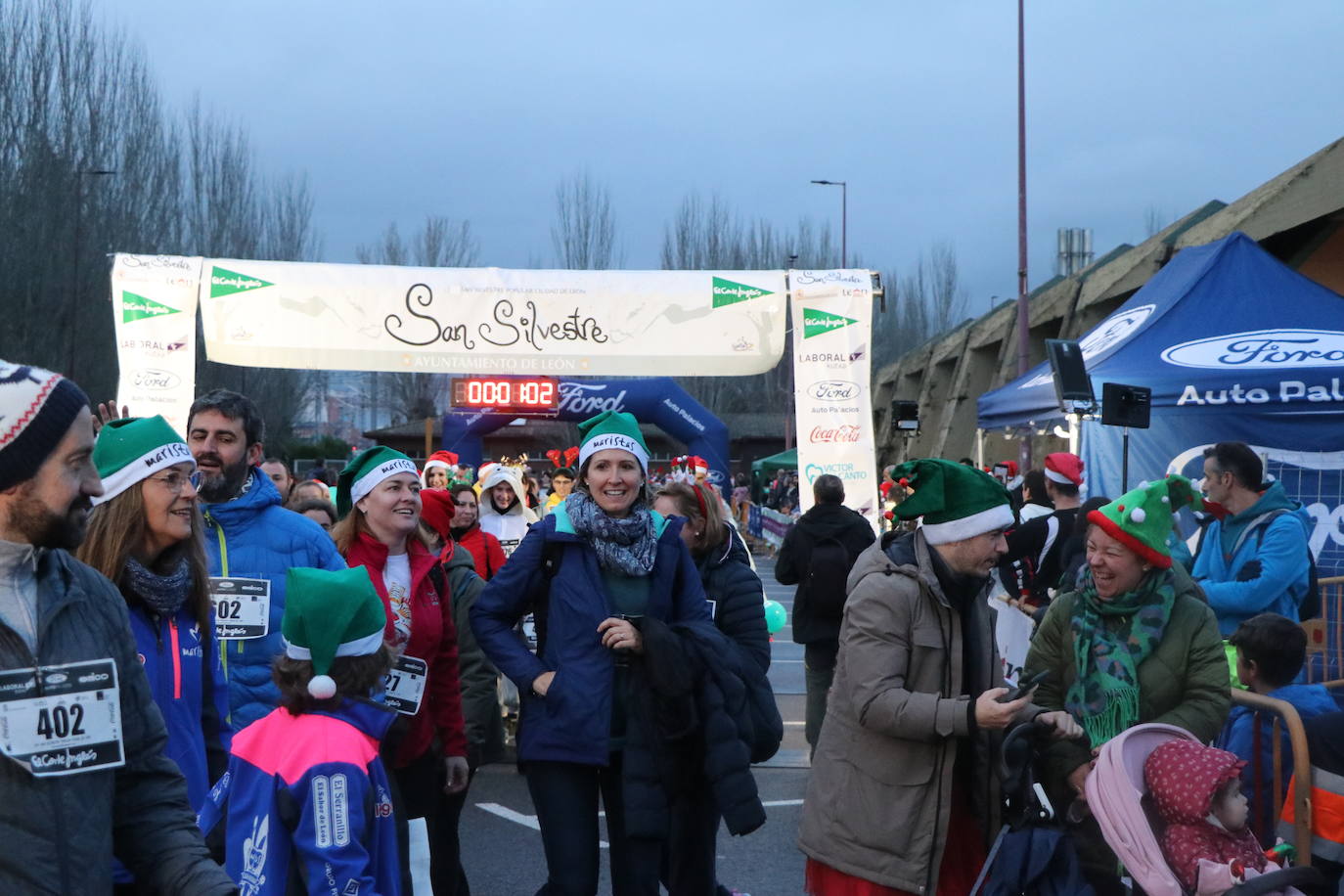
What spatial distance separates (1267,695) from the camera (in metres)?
4.52

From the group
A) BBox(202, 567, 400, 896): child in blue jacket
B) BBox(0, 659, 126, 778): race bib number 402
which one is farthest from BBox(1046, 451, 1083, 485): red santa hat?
BBox(0, 659, 126, 778): race bib number 402

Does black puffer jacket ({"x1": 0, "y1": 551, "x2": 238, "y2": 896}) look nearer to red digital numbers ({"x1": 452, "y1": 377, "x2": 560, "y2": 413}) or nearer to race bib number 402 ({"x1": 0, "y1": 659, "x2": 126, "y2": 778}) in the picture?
race bib number 402 ({"x1": 0, "y1": 659, "x2": 126, "y2": 778})

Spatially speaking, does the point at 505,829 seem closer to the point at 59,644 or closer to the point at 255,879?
the point at 255,879

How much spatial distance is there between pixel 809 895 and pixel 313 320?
32.6 feet

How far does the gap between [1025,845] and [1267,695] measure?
4.82 feet

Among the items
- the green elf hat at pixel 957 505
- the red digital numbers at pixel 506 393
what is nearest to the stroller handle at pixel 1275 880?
the green elf hat at pixel 957 505

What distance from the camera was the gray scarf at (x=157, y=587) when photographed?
3.34 meters

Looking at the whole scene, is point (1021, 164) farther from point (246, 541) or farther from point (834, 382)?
point (246, 541)

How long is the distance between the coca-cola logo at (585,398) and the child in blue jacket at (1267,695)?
17.0m

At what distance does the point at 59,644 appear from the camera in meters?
2.10

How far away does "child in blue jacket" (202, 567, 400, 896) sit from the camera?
10.1 feet

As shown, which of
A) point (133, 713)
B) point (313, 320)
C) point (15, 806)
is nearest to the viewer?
point (15, 806)

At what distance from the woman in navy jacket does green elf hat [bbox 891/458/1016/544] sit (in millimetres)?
882

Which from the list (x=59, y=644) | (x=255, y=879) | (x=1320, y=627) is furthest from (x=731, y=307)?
(x=59, y=644)
